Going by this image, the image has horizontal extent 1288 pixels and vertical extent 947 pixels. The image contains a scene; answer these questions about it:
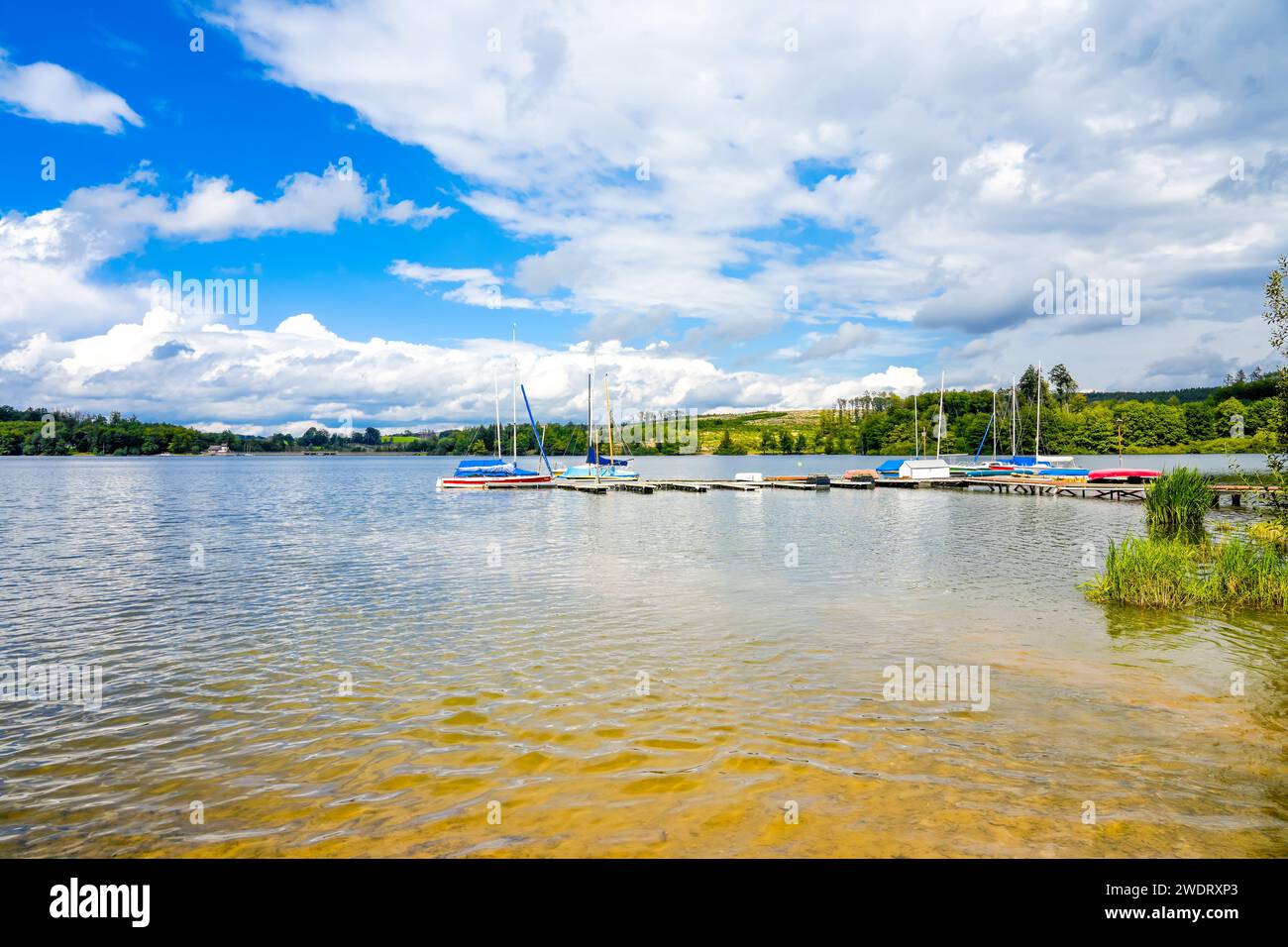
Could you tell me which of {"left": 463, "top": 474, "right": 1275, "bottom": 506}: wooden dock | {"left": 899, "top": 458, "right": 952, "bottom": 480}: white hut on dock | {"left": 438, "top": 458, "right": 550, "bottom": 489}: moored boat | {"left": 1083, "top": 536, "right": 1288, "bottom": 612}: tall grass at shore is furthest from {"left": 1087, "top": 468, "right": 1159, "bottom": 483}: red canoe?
{"left": 438, "top": 458, "right": 550, "bottom": 489}: moored boat

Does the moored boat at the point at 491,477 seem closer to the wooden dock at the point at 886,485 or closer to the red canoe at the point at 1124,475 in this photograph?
the wooden dock at the point at 886,485

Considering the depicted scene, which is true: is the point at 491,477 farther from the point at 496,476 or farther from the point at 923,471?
the point at 923,471

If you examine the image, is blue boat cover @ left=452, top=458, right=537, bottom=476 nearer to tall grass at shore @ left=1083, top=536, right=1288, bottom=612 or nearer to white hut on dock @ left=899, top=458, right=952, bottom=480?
white hut on dock @ left=899, top=458, right=952, bottom=480

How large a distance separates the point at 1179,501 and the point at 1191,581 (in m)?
14.0

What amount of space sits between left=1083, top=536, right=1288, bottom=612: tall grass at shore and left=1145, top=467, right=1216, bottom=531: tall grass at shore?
1135cm

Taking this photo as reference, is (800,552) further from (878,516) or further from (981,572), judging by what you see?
(878,516)

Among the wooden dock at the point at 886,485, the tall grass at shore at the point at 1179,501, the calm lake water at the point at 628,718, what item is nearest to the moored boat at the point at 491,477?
the wooden dock at the point at 886,485

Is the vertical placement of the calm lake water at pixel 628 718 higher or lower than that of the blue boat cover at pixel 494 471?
lower

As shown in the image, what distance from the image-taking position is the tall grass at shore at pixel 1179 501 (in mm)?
28953

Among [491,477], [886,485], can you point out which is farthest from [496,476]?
[886,485]

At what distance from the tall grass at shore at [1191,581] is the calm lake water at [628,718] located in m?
0.91
